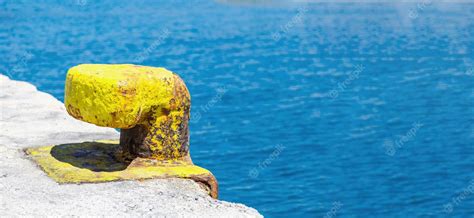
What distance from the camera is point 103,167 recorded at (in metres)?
8.33

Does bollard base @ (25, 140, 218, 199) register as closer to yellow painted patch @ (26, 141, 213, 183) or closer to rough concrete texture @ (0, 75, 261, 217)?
yellow painted patch @ (26, 141, 213, 183)

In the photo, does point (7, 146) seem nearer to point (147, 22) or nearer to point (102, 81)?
point (102, 81)

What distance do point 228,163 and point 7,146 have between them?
27.1 ft

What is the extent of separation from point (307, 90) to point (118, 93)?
1864cm

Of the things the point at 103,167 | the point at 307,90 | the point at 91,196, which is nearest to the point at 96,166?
the point at 103,167

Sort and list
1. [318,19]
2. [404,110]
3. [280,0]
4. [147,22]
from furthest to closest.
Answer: [280,0] < [318,19] < [147,22] < [404,110]

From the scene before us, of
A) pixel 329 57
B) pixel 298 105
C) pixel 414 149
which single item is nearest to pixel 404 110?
pixel 298 105

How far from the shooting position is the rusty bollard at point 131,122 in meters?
7.91

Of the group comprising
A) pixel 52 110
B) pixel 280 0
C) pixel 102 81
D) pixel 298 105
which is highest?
pixel 102 81

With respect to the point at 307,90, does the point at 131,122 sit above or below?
above

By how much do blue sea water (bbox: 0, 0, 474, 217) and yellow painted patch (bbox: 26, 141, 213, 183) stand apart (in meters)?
5.74

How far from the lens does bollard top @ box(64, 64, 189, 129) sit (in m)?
7.87

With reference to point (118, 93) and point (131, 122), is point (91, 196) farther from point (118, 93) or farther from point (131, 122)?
point (118, 93)

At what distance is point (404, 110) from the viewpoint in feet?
76.1
